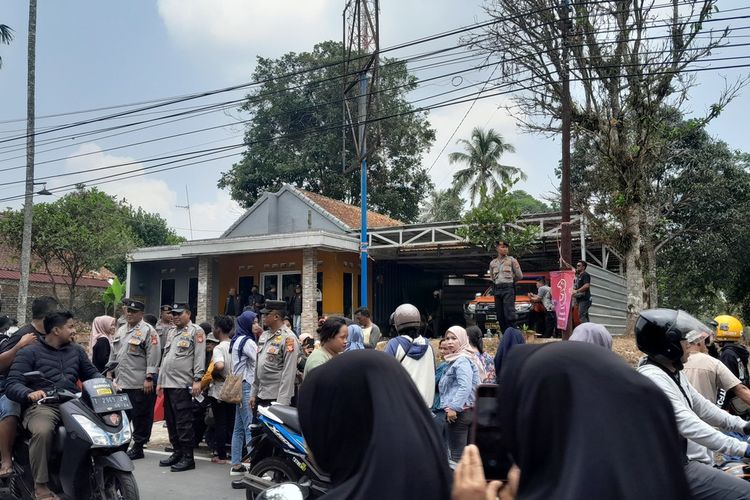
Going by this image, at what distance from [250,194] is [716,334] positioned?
2894cm

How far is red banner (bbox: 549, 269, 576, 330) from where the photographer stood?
1100 cm

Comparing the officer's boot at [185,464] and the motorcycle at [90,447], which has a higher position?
the motorcycle at [90,447]

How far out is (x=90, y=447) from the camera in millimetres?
4711

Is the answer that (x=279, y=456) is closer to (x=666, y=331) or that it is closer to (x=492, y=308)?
(x=666, y=331)

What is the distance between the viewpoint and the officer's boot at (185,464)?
23.3 feet

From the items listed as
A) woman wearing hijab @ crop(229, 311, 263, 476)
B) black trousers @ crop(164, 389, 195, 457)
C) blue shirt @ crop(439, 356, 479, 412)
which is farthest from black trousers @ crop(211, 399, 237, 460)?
blue shirt @ crop(439, 356, 479, 412)

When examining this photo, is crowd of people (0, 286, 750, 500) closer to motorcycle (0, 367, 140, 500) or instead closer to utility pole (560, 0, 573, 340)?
motorcycle (0, 367, 140, 500)

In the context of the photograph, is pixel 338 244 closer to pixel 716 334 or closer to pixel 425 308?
pixel 425 308

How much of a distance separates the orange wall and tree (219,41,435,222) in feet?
35.5

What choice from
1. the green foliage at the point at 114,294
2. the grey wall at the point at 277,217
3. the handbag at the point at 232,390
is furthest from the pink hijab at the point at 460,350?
the green foliage at the point at 114,294

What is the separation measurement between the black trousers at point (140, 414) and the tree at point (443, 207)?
3102cm

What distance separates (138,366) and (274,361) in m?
2.39

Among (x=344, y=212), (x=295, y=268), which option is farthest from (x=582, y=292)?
(x=344, y=212)

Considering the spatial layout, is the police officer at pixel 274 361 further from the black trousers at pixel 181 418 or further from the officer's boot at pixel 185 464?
the officer's boot at pixel 185 464
